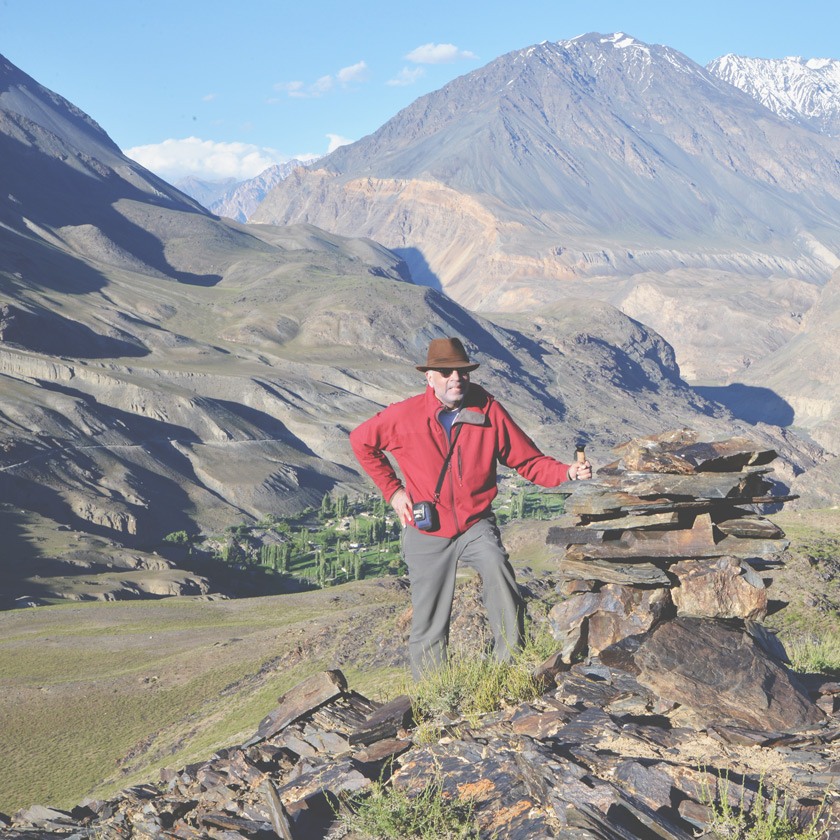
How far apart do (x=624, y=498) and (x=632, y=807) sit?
3.57 m

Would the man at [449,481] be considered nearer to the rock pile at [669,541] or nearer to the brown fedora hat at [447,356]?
the brown fedora hat at [447,356]

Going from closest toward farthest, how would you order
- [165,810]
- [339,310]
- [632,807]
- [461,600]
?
1. [632,807]
2. [165,810]
3. [461,600]
4. [339,310]

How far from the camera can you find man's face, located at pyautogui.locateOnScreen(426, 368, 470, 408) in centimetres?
818

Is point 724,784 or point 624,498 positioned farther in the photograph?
point 624,498

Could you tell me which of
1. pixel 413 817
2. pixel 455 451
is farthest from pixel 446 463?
pixel 413 817

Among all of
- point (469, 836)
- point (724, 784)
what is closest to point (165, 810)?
point (469, 836)

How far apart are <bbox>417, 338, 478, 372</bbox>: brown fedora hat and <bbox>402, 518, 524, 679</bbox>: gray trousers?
1.49 meters

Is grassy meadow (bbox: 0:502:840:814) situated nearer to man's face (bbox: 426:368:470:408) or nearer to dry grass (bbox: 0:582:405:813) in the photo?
dry grass (bbox: 0:582:405:813)

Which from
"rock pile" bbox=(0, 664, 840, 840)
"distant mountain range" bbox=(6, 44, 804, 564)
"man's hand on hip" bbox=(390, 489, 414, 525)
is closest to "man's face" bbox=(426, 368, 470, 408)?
"man's hand on hip" bbox=(390, 489, 414, 525)

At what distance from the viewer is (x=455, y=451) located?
8.30 metres

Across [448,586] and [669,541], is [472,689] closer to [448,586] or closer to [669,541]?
[448,586]

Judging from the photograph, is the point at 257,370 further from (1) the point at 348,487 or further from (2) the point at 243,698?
(2) the point at 243,698

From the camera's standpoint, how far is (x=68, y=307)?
15638 centimetres

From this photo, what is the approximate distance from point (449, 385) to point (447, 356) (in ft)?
0.87
